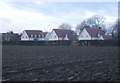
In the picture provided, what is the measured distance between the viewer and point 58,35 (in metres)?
74.4

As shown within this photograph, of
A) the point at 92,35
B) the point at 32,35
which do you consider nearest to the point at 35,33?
the point at 32,35

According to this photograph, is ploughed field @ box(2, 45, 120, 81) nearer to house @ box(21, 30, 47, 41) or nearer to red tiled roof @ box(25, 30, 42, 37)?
house @ box(21, 30, 47, 41)

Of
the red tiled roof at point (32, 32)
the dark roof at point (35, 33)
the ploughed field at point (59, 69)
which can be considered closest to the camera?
the ploughed field at point (59, 69)

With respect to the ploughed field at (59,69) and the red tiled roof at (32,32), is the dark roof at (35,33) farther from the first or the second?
the ploughed field at (59,69)

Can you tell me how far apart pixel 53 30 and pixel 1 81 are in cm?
7001

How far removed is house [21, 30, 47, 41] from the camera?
84.8m

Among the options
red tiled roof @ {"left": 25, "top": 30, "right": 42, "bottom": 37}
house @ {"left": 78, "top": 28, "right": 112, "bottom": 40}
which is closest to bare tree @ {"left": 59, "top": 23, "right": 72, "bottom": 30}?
red tiled roof @ {"left": 25, "top": 30, "right": 42, "bottom": 37}

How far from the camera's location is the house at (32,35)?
278ft

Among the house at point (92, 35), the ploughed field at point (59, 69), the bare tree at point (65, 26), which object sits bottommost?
the ploughed field at point (59, 69)

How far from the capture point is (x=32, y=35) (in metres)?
86.1

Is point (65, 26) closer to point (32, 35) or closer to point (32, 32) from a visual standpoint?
point (32, 32)

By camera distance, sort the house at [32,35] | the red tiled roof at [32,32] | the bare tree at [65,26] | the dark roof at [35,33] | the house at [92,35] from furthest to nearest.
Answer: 1. the bare tree at [65,26]
2. the dark roof at [35,33]
3. the red tiled roof at [32,32]
4. the house at [32,35]
5. the house at [92,35]

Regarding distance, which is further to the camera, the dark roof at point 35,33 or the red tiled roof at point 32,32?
the dark roof at point 35,33

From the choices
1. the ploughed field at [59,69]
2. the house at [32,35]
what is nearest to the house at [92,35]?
the house at [32,35]
